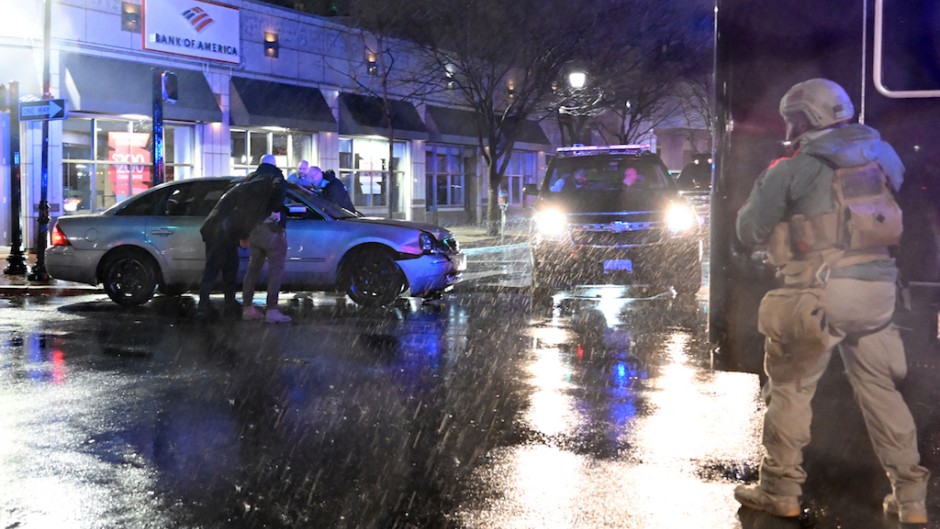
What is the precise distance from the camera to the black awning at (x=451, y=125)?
33.1m

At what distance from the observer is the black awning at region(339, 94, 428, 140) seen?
29.0 metres

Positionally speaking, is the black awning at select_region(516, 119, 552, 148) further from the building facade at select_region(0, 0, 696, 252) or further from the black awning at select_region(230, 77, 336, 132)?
the black awning at select_region(230, 77, 336, 132)

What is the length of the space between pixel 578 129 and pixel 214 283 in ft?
86.2

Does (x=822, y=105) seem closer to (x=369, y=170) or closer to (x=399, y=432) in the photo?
(x=399, y=432)

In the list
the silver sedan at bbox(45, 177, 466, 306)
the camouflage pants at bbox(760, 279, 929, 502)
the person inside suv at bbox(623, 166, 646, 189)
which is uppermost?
the person inside suv at bbox(623, 166, 646, 189)

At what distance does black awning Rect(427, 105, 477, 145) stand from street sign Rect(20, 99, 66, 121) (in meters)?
17.8

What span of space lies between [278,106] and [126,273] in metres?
14.6

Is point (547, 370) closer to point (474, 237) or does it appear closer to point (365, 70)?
point (474, 237)

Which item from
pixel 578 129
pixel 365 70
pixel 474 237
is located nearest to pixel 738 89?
pixel 474 237

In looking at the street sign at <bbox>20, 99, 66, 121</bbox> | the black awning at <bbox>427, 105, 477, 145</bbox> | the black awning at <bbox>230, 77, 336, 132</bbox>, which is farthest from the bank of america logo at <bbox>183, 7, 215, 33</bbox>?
the black awning at <bbox>427, 105, 477, 145</bbox>

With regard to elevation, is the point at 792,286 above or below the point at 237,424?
above

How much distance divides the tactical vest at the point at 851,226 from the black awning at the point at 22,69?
1992cm

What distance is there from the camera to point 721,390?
7297mm

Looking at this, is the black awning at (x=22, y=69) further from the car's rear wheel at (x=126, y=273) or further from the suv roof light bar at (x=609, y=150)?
the suv roof light bar at (x=609, y=150)
